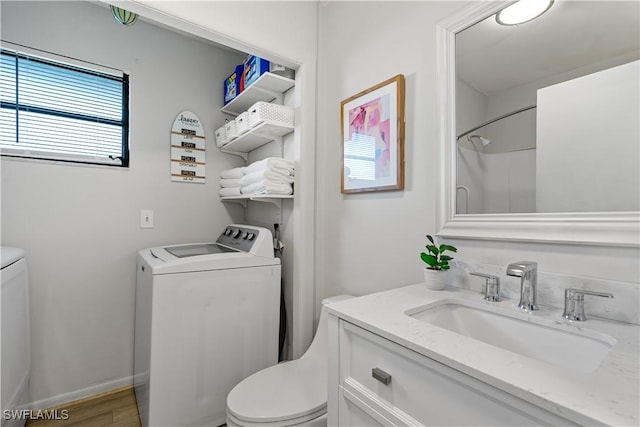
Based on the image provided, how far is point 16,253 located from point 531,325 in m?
2.19

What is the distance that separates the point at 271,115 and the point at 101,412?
202cm

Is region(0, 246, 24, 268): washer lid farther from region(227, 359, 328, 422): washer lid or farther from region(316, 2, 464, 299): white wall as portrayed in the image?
region(316, 2, 464, 299): white wall

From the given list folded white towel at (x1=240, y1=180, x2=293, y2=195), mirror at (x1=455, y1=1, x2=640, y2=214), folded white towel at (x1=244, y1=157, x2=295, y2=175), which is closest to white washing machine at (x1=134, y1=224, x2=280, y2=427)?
folded white towel at (x1=240, y1=180, x2=293, y2=195)

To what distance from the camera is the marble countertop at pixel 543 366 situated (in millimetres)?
446

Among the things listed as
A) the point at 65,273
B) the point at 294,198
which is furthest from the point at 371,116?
the point at 65,273

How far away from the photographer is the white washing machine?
1.46 meters

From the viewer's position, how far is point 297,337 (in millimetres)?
1818

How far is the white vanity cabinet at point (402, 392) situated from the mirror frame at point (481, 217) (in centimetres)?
58

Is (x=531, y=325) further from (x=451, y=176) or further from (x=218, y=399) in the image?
(x=218, y=399)

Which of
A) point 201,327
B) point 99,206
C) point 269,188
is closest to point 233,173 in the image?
point 269,188

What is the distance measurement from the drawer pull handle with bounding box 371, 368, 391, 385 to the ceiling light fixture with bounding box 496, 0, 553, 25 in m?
1.20

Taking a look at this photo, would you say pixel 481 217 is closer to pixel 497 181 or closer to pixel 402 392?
pixel 497 181

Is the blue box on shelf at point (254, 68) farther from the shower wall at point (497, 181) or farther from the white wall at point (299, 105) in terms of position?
the shower wall at point (497, 181)

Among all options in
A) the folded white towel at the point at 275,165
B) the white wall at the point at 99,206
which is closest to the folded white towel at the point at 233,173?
the white wall at the point at 99,206
